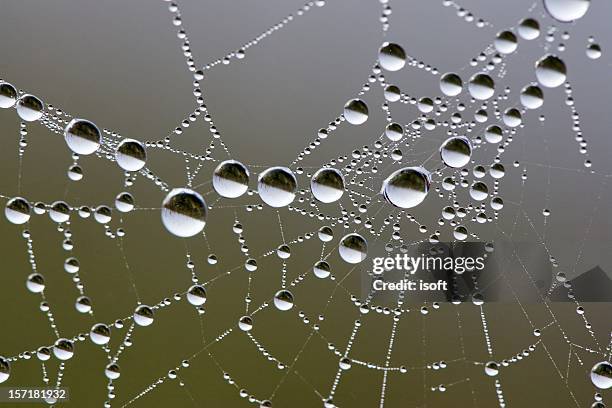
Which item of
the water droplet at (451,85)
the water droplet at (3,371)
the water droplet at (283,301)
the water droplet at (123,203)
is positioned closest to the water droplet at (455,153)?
the water droplet at (451,85)

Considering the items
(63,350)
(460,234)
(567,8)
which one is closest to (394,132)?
(460,234)

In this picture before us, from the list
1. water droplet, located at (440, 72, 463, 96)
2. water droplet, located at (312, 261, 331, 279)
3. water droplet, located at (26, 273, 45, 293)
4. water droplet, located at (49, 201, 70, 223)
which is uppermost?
water droplet, located at (440, 72, 463, 96)

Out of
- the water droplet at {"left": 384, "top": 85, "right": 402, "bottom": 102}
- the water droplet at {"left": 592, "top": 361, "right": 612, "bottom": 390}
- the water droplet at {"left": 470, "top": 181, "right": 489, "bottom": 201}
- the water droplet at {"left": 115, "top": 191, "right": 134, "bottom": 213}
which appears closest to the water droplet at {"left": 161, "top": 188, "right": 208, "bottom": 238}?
the water droplet at {"left": 115, "top": 191, "right": 134, "bottom": 213}

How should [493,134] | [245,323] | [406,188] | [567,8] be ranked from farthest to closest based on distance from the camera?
[245,323] → [493,134] → [406,188] → [567,8]

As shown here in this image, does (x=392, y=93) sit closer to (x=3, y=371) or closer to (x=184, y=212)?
(x=184, y=212)

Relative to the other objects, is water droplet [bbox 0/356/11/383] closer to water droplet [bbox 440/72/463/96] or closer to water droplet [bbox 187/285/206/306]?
water droplet [bbox 187/285/206/306]

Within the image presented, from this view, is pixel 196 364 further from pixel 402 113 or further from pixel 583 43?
pixel 583 43

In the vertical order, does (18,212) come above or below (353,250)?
below
